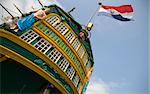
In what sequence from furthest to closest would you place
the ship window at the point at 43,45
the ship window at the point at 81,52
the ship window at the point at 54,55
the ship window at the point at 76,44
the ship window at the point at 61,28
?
the ship window at the point at 81,52 < the ship window at the point at 76,44 < the ship window at the point at 61,28 < the ship window at the point at 54,55 < the ship window at the point at 43,45

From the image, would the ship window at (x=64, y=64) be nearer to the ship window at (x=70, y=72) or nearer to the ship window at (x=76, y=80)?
the ship window at (x=70, y=72)

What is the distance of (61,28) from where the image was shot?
107ft

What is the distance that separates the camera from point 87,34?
38875 mm

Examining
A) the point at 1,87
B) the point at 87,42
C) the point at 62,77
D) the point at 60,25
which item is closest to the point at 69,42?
the point at 60,25

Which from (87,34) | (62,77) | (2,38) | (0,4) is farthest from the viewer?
(87,34)

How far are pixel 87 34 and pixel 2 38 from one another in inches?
630

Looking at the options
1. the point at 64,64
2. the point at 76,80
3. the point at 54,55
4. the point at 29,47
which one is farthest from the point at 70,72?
the point at 29,47

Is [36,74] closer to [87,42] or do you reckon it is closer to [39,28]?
[39,28]

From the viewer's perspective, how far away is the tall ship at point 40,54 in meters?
25.1

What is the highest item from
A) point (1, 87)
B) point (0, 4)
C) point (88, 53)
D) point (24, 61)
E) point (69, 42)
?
point (88, 53)

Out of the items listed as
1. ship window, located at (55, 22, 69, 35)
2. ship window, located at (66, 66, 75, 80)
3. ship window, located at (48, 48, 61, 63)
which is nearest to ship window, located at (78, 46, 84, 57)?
ship window, located at (55, 22, 69, 35)

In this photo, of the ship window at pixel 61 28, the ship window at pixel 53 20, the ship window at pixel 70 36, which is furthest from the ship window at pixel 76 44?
the ship window at pixel 53 20

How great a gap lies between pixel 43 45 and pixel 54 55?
1.43 meters

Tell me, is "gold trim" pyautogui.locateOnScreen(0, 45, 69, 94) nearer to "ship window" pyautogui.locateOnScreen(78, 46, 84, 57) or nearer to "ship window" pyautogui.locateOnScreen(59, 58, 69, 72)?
"ship window" pyautogui.locateOnScreen(59, 58, 69, 72)
